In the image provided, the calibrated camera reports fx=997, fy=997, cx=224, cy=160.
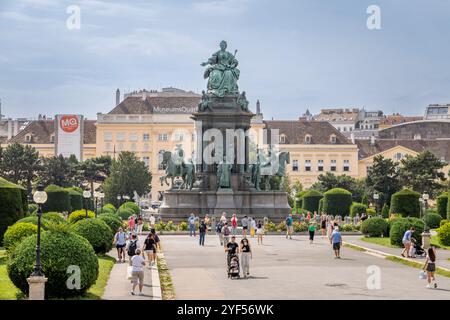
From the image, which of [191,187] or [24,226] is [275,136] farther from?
[24,226]

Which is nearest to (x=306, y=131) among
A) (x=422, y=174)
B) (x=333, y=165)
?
(x=333, y=165)

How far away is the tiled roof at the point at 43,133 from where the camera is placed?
154 meters

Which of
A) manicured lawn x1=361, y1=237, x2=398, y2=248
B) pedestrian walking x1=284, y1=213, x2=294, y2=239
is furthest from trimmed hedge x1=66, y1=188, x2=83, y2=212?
manicured lawn x1=361, y1=237, x2=398, y2=248

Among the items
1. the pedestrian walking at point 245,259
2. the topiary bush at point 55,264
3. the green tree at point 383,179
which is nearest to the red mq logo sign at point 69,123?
the green tree at point 383,179

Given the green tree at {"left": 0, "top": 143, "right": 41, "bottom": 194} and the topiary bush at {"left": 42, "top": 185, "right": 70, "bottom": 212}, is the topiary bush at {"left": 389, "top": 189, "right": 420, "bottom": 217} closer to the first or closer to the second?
the topiary bush at {"left": 42, "top": 185, "right": 70, "bottom": 212}

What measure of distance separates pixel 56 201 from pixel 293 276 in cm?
4169

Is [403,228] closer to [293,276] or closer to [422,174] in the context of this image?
[293,276]

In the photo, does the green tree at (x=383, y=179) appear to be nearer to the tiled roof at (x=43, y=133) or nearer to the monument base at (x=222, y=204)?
the monument base at (x=222, y=204)

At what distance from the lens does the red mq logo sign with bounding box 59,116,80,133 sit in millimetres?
135750

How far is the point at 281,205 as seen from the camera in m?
66.9

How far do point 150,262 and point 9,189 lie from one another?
11167 mm

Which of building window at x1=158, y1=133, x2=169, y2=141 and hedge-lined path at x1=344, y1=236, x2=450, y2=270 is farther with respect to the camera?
building window at x1=158, y1=133, x2=169, y2=141

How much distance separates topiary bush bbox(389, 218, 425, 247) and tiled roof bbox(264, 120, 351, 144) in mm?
108957
